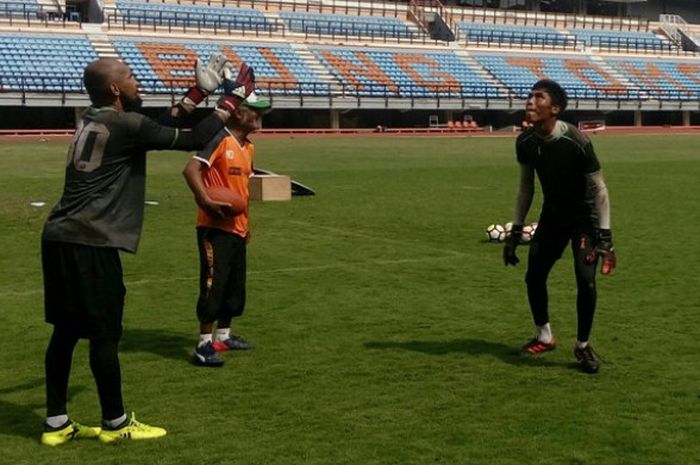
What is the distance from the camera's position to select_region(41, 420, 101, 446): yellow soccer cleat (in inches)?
221

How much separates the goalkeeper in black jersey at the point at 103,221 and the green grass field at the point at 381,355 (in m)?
0.42

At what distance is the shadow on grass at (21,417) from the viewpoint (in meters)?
5.84

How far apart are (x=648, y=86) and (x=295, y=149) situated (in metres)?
35.8

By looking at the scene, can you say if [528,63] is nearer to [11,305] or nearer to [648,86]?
[648,86]

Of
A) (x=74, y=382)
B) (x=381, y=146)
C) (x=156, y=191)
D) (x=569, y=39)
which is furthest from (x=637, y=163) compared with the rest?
(x=569, y=39)

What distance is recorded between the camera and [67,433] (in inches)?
223

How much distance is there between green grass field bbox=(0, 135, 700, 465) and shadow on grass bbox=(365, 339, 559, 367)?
3 centimetres

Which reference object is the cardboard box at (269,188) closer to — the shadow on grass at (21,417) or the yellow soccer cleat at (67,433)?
the shadow on grass at (21,417)

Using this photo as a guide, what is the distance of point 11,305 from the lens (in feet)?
31.4

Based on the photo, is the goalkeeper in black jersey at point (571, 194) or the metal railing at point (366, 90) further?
the metal railing at point (366, 90)

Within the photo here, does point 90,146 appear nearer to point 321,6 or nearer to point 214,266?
point 214,266

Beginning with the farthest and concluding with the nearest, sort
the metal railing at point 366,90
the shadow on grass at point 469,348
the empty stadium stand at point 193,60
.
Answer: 1. the empty stadium stand at point 193,60
2. the metal railing at point 366,90
3. the shadow on grass at point 469,348

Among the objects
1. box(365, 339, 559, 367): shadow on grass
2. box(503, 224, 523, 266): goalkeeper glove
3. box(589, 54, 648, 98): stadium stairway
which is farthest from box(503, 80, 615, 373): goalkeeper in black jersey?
box(589, 54, 648, 98): stadium stairway

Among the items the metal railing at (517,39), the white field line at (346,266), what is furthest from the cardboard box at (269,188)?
the metal railing at (517,39)
